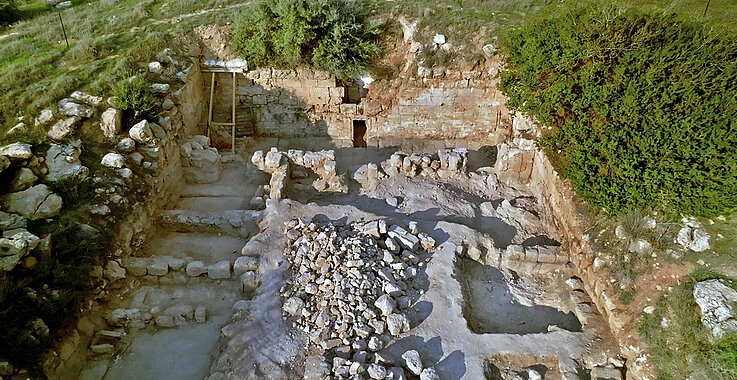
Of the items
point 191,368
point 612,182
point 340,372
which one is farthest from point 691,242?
point 191,368

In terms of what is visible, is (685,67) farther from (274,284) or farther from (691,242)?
(274,284)

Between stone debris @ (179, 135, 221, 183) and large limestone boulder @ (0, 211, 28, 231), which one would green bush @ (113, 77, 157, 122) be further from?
large limestone boulder @ (0, 211, 28, 231)

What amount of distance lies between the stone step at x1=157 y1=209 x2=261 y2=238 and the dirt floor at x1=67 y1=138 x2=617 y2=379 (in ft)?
0.14

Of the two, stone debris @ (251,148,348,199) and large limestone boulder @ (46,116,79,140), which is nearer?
large limestone boulder @ (46,116,79,140)

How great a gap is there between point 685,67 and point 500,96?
4.68 meters

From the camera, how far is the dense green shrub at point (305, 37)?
11.9 m

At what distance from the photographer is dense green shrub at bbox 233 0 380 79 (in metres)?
11.9

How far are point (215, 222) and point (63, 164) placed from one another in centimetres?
280

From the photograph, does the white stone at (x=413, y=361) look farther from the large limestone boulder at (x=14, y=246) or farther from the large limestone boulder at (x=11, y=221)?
the large limestone boulder at (x=11, y=221)

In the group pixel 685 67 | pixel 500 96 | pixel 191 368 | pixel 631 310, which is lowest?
pixel 191 368

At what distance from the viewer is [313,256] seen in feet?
25.0

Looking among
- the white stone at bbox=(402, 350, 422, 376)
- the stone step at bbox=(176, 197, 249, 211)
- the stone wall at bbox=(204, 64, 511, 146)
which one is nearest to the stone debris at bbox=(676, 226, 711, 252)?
the white stone at bbox=(402, 350, 422, 376)

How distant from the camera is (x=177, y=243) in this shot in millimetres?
8836

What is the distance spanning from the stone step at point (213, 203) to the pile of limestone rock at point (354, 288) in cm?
218
